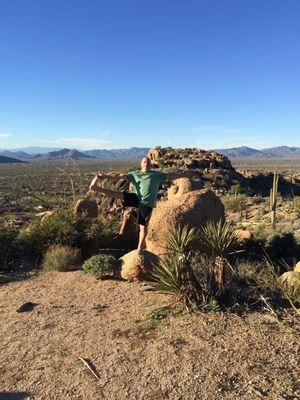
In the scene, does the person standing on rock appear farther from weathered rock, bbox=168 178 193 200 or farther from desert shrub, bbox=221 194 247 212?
desert shrub, bbox=221 194 247 212

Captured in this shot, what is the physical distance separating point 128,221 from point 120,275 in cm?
305

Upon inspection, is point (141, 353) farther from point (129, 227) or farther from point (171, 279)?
point (129, 227)

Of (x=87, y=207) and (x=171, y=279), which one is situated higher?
(x=87, y=207)

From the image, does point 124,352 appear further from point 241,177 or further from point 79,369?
point 241,177

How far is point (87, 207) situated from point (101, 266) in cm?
502

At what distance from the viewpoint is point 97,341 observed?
6.27 m

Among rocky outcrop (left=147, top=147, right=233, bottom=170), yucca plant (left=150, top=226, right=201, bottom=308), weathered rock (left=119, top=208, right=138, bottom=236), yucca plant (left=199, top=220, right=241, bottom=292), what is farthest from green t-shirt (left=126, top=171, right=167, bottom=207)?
rocky outcrop (left=147, top=147, right=233, bottom=170)

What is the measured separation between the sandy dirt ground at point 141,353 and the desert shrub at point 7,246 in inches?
116

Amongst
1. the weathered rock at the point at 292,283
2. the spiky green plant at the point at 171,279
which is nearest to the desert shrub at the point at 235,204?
the weathered rock at the point at 292,283

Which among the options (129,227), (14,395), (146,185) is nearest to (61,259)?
(129,227)

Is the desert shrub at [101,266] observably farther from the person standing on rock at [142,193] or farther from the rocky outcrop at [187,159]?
the rocky outcrop at [187,159]

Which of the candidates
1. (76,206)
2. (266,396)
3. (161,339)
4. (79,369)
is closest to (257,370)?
(266,396)

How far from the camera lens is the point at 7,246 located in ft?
36.4

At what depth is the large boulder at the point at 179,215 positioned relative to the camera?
32.5 feet
